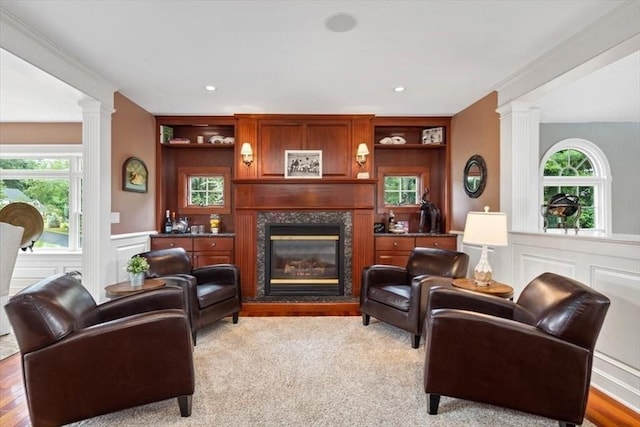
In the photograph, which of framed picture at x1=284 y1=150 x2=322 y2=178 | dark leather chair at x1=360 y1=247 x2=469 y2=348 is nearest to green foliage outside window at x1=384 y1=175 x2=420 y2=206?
framed picture at x1=284 y1=150 x2=322 y2=178

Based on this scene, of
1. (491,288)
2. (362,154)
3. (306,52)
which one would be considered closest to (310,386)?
(491,288)

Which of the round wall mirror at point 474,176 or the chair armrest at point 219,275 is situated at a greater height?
the round wall mirror at point 474,176

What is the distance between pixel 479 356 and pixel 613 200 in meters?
4.44

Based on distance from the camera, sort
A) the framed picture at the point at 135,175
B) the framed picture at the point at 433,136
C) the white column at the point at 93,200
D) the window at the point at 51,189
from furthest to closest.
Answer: the window at the point at 51,189, the framed picture at the point at 433,136, the framed picture at the point at 135,175, the white column at the point at 93,200

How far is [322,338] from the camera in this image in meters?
3.03

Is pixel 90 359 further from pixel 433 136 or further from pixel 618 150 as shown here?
pixel 618 150

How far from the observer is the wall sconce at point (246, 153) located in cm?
427

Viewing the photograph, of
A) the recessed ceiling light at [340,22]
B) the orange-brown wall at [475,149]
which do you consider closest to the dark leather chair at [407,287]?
the orange-brown wall at [475,149]

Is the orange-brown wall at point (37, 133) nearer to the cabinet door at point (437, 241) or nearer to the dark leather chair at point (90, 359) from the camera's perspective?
the dark leather chair at point (90, 359)

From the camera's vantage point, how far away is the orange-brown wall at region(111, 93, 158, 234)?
357 centimetres

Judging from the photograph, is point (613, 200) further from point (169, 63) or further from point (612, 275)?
point (169, 63)

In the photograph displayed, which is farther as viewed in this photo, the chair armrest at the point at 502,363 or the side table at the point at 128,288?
the side table at the point at 128,288

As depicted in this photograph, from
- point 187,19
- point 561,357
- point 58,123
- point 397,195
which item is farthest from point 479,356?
point 58,123

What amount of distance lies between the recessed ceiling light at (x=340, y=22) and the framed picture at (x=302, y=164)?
211 cm
